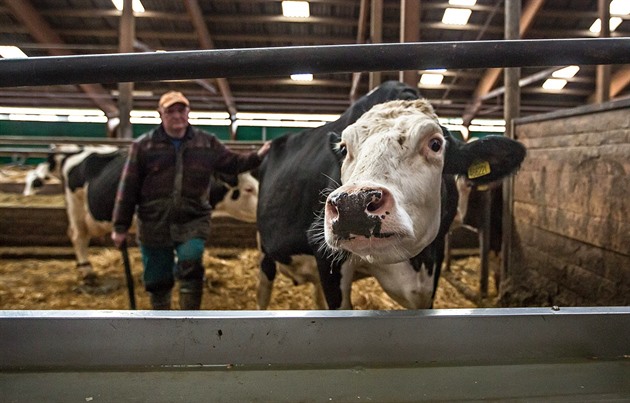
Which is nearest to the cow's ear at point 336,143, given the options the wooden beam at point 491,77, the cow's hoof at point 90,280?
the cow's hoof at point 90,280

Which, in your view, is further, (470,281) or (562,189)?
(470,281)

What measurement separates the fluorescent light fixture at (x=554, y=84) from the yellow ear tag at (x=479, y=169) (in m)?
13.0

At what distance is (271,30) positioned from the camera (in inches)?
458

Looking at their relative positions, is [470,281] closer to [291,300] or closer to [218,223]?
[291,300]

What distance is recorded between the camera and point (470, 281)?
530 centimetres

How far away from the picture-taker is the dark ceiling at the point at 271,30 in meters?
10.6

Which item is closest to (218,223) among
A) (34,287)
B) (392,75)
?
(34,287)

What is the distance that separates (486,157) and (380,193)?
932 mm

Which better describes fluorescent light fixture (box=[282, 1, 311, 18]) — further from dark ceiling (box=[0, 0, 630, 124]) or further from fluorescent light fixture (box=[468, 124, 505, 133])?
fluorescent light fixture (box=[468, 124, 505, 133])

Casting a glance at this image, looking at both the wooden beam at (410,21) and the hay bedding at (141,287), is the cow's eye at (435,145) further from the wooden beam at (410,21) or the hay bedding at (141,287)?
the hay bedding at (141,287)

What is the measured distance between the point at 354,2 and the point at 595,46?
1028 centimetres

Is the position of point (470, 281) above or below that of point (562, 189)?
below

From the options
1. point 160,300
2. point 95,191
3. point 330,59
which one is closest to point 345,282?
point 160,300

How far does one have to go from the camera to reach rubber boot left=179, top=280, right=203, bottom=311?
11.5 ft
